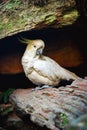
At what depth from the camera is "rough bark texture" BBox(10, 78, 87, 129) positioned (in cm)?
369

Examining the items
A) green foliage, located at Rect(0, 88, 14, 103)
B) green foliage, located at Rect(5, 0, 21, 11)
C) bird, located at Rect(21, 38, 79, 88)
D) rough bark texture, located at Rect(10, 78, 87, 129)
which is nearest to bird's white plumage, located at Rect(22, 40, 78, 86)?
bird, located at Rect(21, 38, 79, 88)

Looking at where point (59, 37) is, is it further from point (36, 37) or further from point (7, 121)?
point (7, 121)

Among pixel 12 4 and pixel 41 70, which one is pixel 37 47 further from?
pixel 12 4

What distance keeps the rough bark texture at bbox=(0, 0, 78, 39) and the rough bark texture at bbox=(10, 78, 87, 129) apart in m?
1.11

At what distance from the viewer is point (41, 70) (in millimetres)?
4395

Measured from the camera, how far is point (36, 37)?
17.0ft

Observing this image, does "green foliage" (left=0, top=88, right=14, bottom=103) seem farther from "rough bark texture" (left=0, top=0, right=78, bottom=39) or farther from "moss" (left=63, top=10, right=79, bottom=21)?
"moss" (left=63, top=10, right=79, bottom=21)

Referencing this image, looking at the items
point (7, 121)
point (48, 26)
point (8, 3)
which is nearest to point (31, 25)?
point (48, 26)

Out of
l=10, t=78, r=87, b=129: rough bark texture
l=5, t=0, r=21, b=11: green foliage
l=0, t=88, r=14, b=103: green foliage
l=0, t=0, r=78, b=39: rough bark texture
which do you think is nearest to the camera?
l=10, t=78, r=87, b=129: rough bark texture

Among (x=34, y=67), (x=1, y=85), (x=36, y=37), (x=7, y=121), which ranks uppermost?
(x=36, y=37)

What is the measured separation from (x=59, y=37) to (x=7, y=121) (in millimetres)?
1875

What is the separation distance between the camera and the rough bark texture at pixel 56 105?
3693mm

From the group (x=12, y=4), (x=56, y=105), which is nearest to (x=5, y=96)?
(x=56, y=105)

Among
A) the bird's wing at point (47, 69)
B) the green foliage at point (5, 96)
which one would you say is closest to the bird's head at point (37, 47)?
the bird's wing at point (47, 69)
